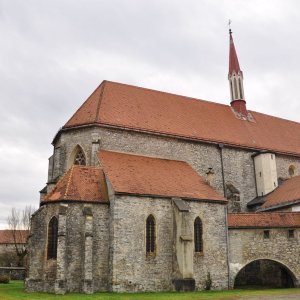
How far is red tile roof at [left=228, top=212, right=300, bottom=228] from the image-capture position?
2505cm

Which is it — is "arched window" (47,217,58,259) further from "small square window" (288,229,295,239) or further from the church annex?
"small square window" (288,229,295,239)

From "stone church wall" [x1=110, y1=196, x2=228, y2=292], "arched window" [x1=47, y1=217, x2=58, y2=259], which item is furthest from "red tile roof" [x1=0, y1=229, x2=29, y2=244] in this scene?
"stone church wall" [x1=110, y1=196, x2=228, y2=292]

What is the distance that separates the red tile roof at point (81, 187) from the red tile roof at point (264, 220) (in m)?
8.28

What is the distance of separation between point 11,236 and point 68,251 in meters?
43.1

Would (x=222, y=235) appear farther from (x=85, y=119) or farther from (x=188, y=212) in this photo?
(x=85, y=119)

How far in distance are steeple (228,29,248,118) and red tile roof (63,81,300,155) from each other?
1.07 m

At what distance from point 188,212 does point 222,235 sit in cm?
325

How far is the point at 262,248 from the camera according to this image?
2470 cm

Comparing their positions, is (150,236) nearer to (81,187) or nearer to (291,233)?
(81,187)

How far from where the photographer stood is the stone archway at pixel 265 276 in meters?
25.3

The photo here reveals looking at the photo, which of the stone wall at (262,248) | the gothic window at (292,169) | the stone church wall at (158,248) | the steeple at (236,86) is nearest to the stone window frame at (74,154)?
the stone church wall at (158,248)

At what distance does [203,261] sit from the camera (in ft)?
77.9

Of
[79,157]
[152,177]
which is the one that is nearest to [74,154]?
[79,157]

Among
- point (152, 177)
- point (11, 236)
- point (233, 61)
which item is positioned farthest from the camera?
point (11, 236)
